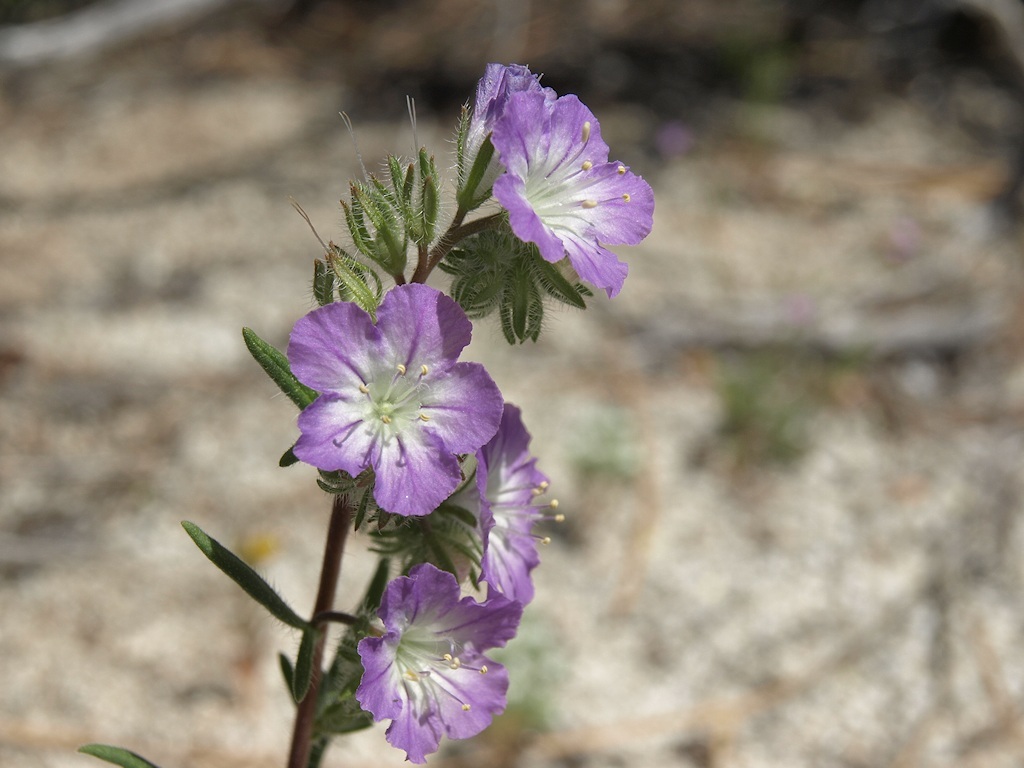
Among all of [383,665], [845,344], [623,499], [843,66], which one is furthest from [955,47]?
[383,665]

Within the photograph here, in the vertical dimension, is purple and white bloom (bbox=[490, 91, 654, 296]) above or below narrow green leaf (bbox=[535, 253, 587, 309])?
above

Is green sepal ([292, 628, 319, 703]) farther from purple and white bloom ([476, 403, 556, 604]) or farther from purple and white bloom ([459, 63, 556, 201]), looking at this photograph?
purple and white bloom ([459, 63, 556, 201])

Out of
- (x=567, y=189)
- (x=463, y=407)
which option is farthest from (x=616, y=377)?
(x=463, y=407)

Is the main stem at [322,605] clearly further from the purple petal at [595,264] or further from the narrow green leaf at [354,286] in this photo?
the purple petal at [595,264]

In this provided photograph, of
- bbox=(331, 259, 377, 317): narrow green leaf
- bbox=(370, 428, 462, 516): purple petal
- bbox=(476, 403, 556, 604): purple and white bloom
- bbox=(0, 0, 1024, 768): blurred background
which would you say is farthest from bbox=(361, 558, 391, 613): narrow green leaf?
bbox=(0, 0, 1024, 768): blurred background

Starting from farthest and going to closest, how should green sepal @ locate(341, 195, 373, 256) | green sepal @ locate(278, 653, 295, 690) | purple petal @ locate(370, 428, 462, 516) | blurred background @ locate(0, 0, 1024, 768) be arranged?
blurred background @ locate(0, 0, 1024, 768) → green sepal @ locate(278, 653, 295, 690) → green sepal @ locate(341, 195, 373, 256) → purple petal @ locate(370, 428, 462, 516)

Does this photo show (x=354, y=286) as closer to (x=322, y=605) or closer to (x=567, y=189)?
(x=567, y=189)

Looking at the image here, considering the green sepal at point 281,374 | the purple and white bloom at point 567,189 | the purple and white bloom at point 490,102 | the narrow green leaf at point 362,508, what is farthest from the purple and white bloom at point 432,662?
the purple and white bloom at point 490,102
